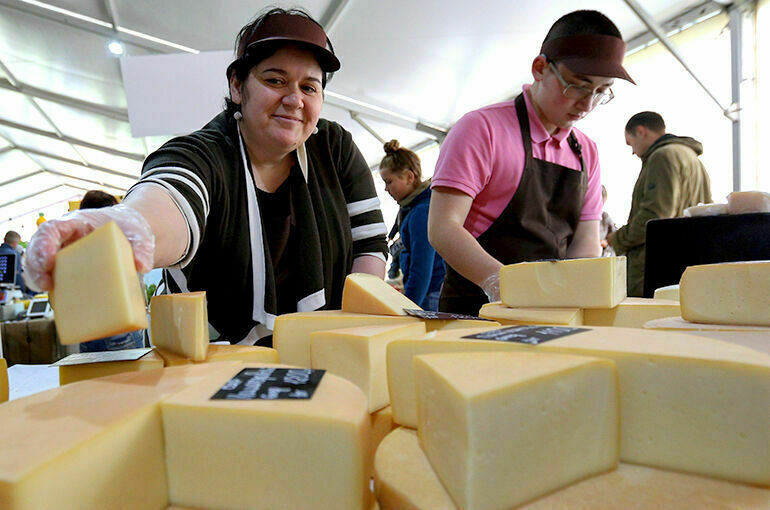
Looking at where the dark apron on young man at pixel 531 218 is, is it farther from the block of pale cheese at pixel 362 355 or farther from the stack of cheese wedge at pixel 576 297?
the block of pale cheese at pixel 362 355

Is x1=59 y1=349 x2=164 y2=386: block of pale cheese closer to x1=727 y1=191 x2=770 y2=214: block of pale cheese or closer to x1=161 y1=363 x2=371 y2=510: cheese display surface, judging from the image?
x1=161 y1=363 x2=371 y2=510: cheese display surface

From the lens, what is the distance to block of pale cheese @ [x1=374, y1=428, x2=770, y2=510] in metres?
0.51

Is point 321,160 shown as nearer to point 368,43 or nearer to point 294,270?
point 294,270

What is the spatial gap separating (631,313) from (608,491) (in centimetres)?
58

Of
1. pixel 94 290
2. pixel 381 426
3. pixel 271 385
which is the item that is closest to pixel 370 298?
pixel 381 426

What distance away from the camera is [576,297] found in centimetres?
106

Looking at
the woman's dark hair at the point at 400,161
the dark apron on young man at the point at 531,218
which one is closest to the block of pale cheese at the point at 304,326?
the dark apron on young man at the point at 531,218

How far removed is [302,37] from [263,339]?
811mm

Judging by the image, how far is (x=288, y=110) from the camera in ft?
4.18

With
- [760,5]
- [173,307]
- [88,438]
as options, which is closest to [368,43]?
[760,5]

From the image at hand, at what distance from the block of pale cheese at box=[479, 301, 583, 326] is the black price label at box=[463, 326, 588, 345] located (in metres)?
0.20

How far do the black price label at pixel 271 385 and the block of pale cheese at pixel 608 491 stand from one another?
0.44ft

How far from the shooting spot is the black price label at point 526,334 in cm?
67

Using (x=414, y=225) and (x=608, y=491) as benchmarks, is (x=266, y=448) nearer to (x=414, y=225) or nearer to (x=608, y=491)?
(x=608, y=491)
